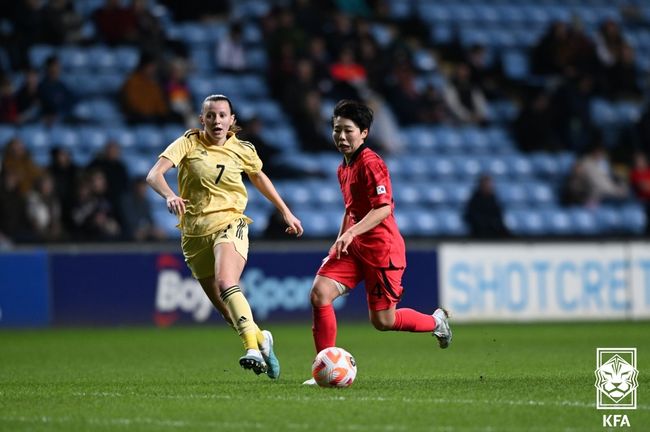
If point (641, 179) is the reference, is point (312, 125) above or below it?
above

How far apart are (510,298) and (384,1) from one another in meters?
7.92

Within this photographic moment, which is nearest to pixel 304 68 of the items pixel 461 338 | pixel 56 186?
pixel 56 186

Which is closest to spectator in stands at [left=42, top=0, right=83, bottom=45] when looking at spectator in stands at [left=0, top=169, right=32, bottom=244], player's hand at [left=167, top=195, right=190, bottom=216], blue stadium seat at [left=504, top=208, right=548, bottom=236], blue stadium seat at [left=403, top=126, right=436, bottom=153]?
spectator in stands at [left=0, top=169, right=32, bottom=244]

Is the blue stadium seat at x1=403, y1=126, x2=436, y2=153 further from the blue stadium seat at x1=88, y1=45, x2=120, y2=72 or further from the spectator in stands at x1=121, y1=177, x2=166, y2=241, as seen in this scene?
the spectator in stands at x1=121, y1=177, x2=166, y2=241

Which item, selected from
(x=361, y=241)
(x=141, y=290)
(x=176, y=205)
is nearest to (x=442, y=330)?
(x=361, y=241)

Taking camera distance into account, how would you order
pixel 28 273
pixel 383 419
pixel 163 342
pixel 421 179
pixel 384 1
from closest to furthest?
pixel 383 419 < pixel 163 342 < pixel 28 273 < pixel 421 179 < pixel 384 1

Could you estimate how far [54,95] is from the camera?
17.9 meters

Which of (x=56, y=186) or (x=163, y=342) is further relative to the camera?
(x=56, y=186)

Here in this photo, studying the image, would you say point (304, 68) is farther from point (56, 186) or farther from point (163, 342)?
point (163, 342)

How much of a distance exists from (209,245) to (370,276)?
1.16 meters

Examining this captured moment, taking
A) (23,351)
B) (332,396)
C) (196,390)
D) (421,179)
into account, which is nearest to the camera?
(332,396)

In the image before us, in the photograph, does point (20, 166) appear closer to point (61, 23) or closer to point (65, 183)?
point (65, 183)

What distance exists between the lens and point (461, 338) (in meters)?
13.9

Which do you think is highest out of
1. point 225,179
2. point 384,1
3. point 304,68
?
point 384,1
